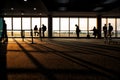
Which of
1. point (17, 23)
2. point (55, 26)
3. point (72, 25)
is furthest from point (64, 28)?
point (17, 23)

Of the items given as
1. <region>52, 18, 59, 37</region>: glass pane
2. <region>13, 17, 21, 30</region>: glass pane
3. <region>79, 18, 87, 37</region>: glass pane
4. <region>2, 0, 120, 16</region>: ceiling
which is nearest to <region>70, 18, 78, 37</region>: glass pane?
<region>79, 18, 87, 37</region>: glass pane

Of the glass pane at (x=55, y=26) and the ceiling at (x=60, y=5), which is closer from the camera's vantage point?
the ceiling at (x=60, y=5)

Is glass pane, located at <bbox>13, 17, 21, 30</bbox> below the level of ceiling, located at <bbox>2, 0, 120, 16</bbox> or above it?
below

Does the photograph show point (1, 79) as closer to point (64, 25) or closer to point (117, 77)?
point (117, 77)

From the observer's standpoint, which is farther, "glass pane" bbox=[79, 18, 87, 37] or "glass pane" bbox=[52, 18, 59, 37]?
"glass pane" bbox=[79, 18, 87, 37]

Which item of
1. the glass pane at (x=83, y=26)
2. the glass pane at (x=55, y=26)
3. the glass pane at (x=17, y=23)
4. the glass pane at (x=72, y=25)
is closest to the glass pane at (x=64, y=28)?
the glass pane at (x=72, y=25)

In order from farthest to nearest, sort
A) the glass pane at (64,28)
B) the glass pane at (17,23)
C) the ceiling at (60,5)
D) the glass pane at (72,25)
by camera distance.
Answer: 1. the glass pane at (72,25)
2. the glass pane at (64,28)
3. the glass pane at (17,23)
4. the ceiling at (60,5)

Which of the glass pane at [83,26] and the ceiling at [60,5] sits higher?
the ceiling at [60,5]

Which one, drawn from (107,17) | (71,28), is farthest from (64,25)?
(107,17)

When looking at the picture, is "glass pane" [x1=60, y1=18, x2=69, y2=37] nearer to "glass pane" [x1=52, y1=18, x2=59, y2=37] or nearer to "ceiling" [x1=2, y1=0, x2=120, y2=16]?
"glass pane" [x1=52, y1=18, x2=59, y2=37]

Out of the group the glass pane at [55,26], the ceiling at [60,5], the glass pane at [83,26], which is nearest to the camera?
the ceiling at [60,5]

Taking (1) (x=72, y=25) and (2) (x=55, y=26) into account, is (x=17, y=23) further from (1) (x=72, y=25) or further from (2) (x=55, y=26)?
(1) (x=72, y=25)

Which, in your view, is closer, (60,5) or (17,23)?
(60,5)

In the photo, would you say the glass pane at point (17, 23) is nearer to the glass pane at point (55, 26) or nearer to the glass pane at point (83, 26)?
the glass pane at point (55, 26)
